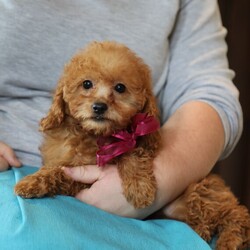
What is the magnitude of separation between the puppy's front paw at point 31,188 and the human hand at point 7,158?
14 cm

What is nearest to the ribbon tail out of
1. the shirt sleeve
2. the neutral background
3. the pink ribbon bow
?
the pink ribbon bow

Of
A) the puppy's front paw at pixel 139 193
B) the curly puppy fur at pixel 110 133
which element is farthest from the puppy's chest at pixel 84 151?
the puppy's front paw at pixel 139 193

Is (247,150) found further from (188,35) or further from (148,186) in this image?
(148,186)

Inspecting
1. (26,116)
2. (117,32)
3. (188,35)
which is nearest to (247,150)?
(188,35)

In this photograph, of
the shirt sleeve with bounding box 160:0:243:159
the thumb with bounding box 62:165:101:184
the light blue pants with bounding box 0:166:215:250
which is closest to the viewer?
the light blue pants with bounding box 0:166:215:250

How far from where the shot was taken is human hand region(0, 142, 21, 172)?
121 cm

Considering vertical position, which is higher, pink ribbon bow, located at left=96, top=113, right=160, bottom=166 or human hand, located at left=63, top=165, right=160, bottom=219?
pink ribbon bow, located at left=96, top=113, right=160, bottom=166

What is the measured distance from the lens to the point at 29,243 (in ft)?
2.91

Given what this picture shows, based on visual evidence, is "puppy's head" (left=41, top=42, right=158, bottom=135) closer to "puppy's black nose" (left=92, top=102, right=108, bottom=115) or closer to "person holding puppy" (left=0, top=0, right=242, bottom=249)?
"puppy's black nose" (left=92, top=102, right=108, bottom=115)

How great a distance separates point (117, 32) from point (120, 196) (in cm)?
51

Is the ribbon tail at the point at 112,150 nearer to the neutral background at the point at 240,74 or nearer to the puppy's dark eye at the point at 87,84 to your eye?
the puppy's dark eye at the point at 87,84

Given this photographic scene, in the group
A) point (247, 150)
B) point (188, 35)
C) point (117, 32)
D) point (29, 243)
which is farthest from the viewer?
point (247, 150)

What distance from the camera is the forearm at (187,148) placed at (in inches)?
47.3

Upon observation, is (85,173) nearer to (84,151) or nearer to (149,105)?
(84,151)
